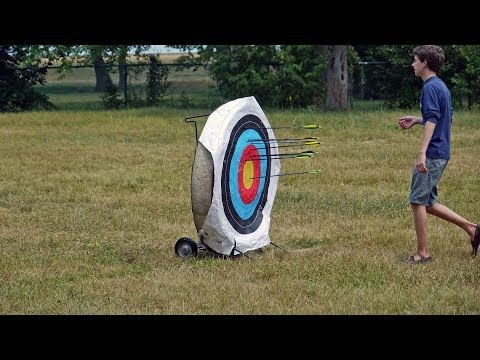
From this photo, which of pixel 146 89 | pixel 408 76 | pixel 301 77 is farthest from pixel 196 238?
pixel 146 89

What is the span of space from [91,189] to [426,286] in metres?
5.98

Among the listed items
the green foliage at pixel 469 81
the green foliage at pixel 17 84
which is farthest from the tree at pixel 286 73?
the green foliage at pixel 17 84

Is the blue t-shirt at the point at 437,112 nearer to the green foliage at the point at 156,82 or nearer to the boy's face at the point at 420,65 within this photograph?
the boy's face at the point at 420,65

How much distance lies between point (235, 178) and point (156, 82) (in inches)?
758

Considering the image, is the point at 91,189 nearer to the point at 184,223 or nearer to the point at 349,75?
the point at 184,223

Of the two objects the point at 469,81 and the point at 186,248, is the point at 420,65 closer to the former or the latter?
the point at 186,248

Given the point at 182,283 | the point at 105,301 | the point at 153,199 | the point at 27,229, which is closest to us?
the point at 105,301

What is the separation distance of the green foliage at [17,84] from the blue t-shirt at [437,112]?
793 inches

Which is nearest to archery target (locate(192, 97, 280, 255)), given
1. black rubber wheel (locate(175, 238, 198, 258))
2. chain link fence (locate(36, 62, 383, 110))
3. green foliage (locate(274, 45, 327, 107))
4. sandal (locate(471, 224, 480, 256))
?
black rubber wheel (locate(175, 238, 198, 258))

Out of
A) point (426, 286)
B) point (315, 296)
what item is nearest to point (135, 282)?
point (315, 296)

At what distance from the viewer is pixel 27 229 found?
9.28 metres

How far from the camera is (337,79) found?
24688 millimetres

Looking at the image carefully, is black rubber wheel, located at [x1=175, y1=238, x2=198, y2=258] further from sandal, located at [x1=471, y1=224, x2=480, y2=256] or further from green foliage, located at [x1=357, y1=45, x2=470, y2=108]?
green foliage, located at [x1=357, y1=45, x2=470, y2=108]

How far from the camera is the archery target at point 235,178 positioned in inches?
302
